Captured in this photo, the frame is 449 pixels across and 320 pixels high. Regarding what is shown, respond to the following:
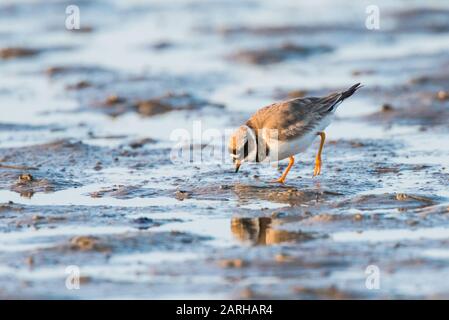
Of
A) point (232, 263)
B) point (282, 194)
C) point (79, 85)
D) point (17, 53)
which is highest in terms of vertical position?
point (17, 53)

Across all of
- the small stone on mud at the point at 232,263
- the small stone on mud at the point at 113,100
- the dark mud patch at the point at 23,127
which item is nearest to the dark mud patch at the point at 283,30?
the small stone on mud at the point at 113,100

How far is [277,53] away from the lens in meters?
20.3

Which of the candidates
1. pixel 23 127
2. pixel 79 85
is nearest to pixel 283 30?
pixel 79 85

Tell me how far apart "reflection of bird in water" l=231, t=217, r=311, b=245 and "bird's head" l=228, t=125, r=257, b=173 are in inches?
47.1

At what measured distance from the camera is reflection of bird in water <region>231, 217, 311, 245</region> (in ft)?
30.5

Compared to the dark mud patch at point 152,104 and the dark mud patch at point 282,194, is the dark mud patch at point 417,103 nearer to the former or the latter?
the dark mud patch at point 152,104

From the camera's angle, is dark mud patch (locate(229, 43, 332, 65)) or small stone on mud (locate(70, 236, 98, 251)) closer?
small stone on mud (locate(70, 236, 98, 251))

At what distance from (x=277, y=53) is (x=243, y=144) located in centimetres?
958

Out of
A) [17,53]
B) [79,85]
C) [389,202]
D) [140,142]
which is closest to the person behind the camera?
[389,202]

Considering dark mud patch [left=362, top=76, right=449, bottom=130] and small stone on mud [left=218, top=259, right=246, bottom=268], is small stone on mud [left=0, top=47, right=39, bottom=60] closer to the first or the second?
dark mud patch [left=362, top=76, right=449, bottom=130]

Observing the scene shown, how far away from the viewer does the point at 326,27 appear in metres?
23.1

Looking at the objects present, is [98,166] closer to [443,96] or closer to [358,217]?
[358,217]

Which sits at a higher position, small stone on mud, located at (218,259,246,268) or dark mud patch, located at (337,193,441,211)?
dark mud patch, located at (337,193,441,211)

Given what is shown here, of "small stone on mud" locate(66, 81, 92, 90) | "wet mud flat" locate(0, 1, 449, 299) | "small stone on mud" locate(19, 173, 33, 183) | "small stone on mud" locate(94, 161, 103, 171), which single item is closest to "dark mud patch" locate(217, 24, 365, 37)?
"wet mud flat" locate(0, 1, 449, 299)
